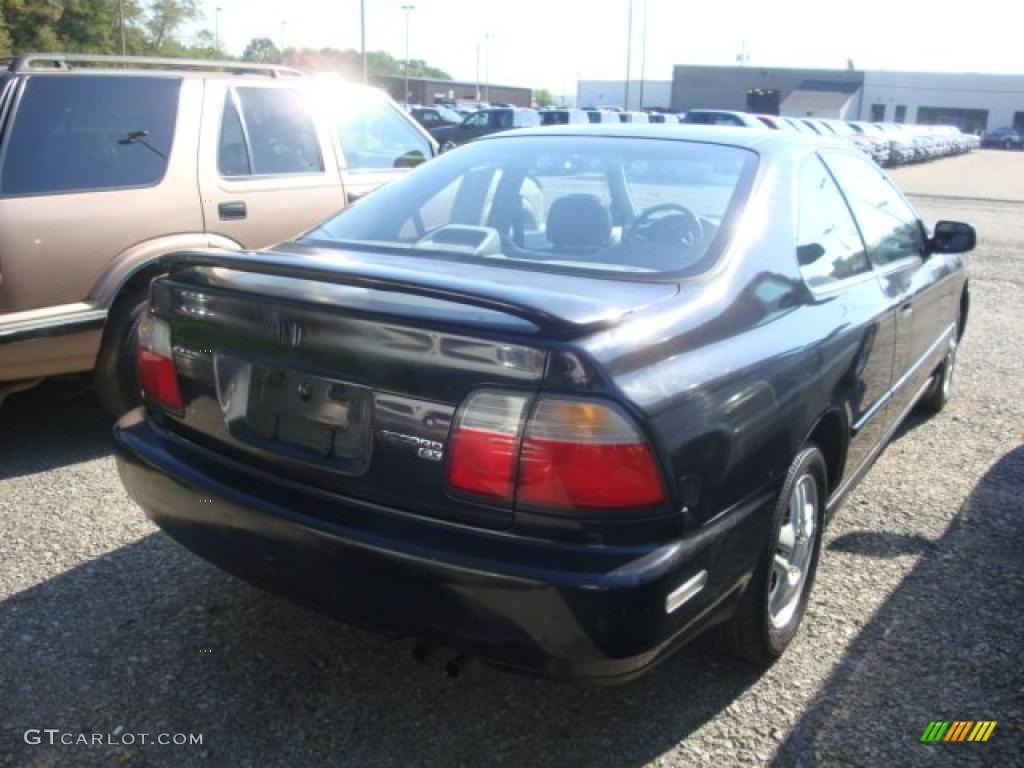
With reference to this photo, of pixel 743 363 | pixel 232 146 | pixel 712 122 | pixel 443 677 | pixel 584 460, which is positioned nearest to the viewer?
pixel 584 460

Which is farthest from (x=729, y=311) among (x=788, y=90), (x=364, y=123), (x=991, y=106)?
(x=991, y=106)

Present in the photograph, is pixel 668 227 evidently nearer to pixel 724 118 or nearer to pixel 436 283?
pixel 436 283

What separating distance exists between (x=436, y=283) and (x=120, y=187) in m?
2.84

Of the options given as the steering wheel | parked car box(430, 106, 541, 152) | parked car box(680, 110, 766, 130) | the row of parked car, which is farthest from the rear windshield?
parked car box(430, 106, 541, 152)

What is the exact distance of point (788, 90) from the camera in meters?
81.9

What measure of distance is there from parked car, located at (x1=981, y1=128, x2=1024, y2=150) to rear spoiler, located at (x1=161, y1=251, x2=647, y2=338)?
251 feet

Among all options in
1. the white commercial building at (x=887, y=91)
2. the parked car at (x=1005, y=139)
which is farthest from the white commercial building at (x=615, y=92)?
the parked car at (x=1005, y=139)

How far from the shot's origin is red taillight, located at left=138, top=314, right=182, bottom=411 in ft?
9.26

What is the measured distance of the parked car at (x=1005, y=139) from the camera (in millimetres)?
68125

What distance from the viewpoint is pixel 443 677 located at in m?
2.87

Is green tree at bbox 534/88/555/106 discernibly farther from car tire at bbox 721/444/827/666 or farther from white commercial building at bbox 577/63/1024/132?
car tire at bbox 721/444/827/666

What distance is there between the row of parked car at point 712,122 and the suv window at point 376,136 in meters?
14.0

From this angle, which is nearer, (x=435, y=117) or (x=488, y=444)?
(x=488, y=444)

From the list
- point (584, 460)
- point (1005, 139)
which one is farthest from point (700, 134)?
point (1005, 139)
